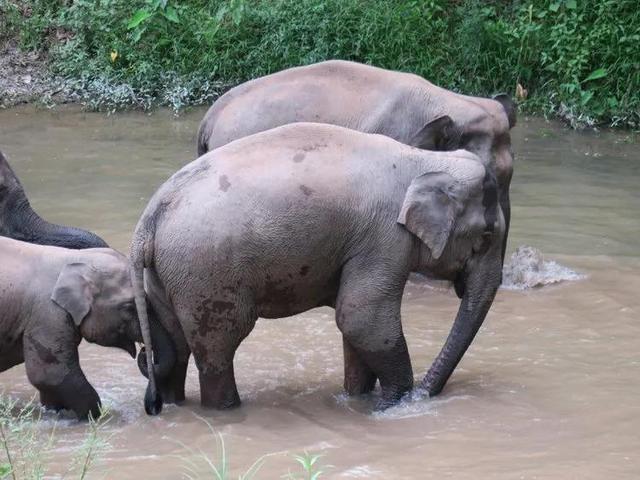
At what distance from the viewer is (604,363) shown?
6738 millimetres

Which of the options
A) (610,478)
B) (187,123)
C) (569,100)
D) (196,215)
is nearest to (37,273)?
(196,215)

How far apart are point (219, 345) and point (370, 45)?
7.81 meters

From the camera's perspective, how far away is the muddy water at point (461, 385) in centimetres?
549

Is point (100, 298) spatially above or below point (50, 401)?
above

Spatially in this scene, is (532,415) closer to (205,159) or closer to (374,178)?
(374,178)

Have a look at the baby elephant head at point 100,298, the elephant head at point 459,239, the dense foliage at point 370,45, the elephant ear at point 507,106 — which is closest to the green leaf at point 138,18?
the dense foliage at point 370,45

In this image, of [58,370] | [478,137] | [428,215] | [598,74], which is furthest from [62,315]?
[598,74]

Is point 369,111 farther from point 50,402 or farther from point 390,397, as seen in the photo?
point 50,402

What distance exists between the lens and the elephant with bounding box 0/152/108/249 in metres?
7.92

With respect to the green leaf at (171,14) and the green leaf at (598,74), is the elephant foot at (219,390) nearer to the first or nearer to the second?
the green leaf at (598,74)

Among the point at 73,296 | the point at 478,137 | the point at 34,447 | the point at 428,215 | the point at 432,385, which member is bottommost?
the point at 34,447

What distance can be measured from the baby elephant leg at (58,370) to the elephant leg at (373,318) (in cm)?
125

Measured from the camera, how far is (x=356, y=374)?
21.1ft

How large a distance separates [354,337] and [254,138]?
105 centimetres
